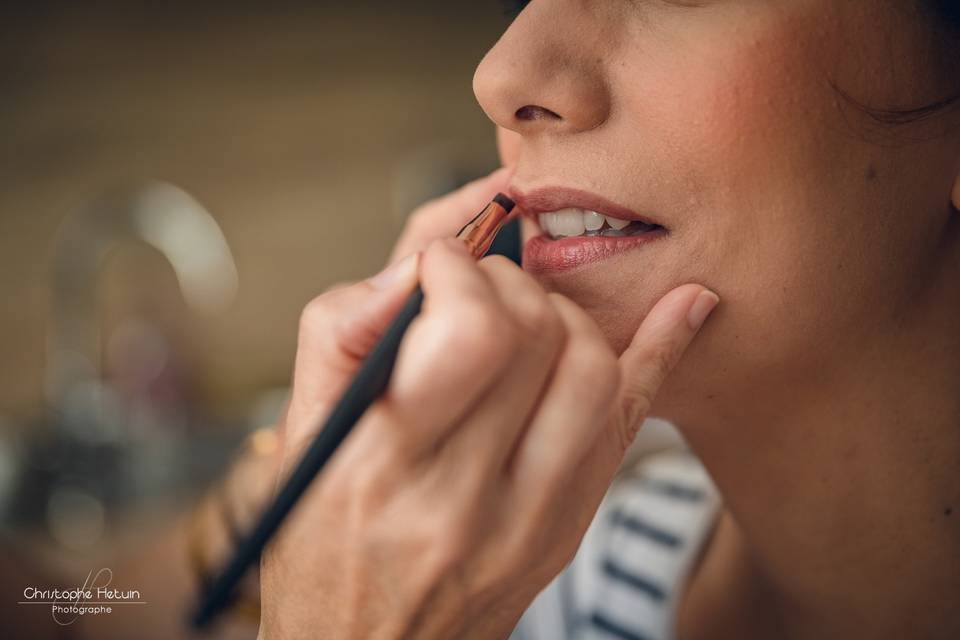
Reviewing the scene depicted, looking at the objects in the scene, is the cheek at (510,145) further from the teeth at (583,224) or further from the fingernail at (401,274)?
the fingernail at (401,274)

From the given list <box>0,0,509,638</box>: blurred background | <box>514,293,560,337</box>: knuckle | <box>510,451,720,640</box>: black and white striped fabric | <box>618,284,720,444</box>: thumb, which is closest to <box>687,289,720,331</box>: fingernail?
<box>618,284,720,444</box>: thumb

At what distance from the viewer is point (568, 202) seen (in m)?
0.53

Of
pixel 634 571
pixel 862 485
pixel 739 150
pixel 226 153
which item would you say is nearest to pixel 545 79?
pixel 739 150

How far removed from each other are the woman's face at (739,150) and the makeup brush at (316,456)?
18 centimetres

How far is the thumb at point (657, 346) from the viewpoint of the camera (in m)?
0.45

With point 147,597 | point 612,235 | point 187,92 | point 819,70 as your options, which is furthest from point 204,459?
point 819,70

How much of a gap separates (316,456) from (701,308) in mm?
268

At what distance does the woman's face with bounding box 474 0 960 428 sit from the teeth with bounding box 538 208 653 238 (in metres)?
0.01

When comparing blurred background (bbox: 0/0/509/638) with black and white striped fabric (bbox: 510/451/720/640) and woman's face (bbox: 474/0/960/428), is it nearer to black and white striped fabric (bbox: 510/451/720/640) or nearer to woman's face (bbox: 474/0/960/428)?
black and white striped fabric (bbox: 510/451/720/640)

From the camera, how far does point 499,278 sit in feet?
1.42

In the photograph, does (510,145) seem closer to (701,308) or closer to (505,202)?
(505,202)

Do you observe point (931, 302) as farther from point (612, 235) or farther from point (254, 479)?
point (254, 479)

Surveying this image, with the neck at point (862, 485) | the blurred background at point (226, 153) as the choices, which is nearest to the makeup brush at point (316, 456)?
the neck at point (862, 485)

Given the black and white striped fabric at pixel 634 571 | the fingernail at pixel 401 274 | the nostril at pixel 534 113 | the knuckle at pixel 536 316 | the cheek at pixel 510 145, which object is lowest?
the black and white striped fabric at pixel 634 571
